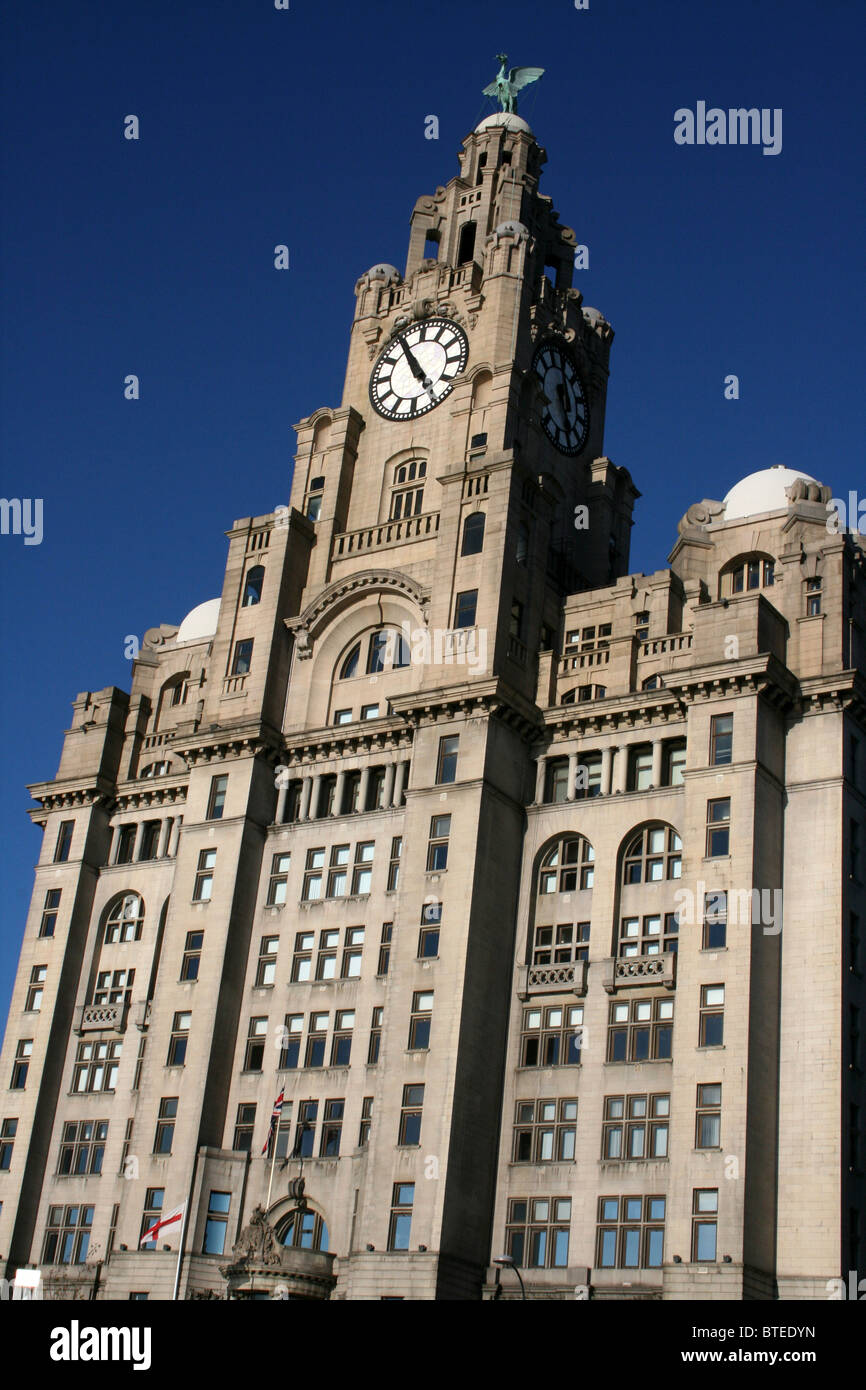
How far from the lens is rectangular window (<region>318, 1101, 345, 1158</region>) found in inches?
2778

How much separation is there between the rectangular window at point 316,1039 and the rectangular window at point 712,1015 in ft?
60.5

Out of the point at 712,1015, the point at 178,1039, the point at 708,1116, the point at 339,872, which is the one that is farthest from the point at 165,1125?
the point at 712,1015

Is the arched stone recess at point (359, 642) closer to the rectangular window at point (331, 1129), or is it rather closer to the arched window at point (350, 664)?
the arched window at point (350, 664)

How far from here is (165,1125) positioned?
2923 inches

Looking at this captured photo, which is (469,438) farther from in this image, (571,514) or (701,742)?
(701,742)

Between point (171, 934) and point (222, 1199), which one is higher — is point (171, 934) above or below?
above

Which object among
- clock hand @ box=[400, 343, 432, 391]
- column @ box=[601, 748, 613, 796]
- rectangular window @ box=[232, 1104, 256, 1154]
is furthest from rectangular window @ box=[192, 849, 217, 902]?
clock hand @ box=[400, 343, 432, 391]

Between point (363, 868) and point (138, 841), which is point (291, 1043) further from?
point (138, 841)

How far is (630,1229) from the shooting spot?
207 ft

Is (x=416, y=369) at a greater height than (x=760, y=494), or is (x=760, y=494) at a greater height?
(x=416, y=369)

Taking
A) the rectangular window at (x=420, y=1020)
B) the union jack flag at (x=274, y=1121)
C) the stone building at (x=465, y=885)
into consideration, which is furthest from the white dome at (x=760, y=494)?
the union jack flag at (x=274, y=1121)

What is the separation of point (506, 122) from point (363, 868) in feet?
160
